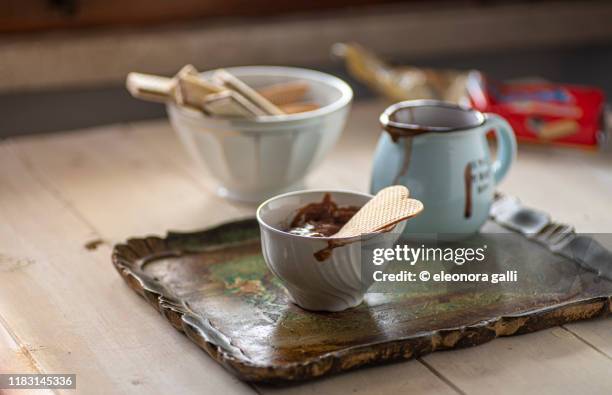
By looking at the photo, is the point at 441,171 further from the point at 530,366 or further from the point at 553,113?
the point at 553,113

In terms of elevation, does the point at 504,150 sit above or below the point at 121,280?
above

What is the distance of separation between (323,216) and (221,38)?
93 centimetres

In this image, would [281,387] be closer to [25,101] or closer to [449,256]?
[449,256]

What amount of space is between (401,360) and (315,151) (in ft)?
1.41

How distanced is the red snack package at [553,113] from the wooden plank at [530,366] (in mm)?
592

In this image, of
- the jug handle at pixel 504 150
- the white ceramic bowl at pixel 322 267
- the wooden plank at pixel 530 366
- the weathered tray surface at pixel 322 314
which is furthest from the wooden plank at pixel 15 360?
the jug handle at pixel 504 150

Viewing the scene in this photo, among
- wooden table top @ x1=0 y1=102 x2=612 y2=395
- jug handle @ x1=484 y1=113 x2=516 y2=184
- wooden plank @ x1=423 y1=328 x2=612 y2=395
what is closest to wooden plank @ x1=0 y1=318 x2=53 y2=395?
wooden table top @ x1=0 y1=102 x2=612 y2=395

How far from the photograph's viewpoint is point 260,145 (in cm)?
110

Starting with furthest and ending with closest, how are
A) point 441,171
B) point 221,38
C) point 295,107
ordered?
point 221,38
point 295,107
point 441,171

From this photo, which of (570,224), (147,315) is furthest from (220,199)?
(570,224)

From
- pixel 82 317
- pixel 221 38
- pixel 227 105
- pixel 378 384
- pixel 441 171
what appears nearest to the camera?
pixel 378 384

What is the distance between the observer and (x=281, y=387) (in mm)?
729

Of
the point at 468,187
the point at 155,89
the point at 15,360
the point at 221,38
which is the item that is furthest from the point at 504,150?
the point at 221,38

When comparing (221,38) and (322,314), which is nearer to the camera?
(322,314)
